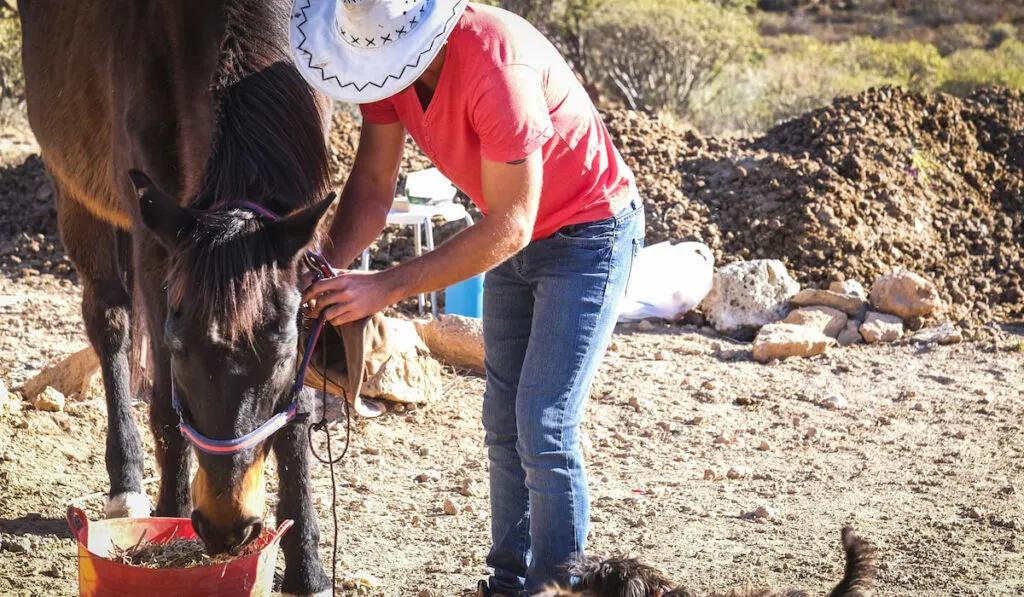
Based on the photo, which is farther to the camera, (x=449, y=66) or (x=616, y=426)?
(x=616, y=426)

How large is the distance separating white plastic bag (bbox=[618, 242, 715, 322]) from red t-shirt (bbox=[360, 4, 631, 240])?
418 centimetres

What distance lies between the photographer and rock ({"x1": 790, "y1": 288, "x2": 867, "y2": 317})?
7.01 meters

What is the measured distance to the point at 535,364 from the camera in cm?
266

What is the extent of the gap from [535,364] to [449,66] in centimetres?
80

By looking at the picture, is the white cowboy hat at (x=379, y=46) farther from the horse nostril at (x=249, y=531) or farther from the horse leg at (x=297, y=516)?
the horse leg at (x=297, y=516)

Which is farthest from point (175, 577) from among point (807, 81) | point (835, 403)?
point (807, 81)

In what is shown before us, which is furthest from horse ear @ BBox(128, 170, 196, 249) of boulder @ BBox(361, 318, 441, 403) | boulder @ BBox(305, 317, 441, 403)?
boulder @ BBox(361, 318, 441, 403)

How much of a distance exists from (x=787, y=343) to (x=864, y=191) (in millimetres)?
2591

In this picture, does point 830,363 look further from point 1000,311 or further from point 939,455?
point 1000,311

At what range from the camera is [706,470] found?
4574 millimetres

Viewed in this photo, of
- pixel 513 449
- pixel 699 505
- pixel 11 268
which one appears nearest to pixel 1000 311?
pixel 699 505

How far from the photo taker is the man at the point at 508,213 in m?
2.37

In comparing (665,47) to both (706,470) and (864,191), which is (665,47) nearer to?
(864,191)

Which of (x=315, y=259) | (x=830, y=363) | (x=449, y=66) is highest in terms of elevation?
(x=449, y=66)
